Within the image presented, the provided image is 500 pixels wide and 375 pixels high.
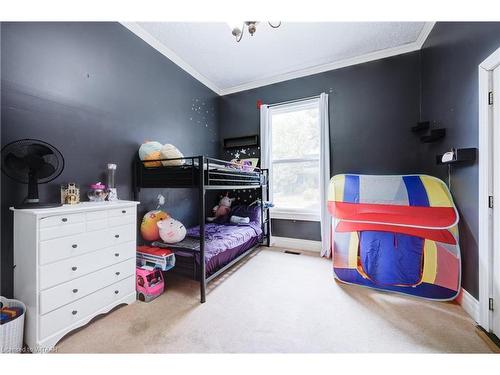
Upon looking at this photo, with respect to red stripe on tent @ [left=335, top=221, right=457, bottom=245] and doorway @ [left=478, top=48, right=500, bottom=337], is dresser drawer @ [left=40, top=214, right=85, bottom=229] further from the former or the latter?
doorway @ [left=478, top=48, right=500, bottom=337]

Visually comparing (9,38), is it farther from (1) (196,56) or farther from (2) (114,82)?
(1) (196,56)

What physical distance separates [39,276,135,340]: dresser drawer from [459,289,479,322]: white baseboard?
9.20 feet

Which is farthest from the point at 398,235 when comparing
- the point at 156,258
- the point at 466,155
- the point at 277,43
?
the point at 277,43

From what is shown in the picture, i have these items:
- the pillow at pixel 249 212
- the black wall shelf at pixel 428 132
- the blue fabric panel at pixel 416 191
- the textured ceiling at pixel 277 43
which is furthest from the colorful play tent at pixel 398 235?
the textured ceiling at pixel 277 43

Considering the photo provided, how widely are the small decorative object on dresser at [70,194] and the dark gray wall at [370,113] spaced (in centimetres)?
277

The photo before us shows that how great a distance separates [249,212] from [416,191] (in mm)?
2123

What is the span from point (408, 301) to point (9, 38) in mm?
3769

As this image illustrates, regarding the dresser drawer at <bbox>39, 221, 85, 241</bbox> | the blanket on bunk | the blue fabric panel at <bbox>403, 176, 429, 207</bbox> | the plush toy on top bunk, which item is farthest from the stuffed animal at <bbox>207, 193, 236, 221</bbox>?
the blue fabric panel at <bbox>403, 176, 429, 207</bbox>

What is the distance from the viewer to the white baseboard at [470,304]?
4.87ft

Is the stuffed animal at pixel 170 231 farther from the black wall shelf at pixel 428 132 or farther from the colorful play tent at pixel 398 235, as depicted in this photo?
the black wall shelf at pixel 428 132

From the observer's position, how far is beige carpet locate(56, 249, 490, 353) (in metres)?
1.26

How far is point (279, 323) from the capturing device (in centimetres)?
147

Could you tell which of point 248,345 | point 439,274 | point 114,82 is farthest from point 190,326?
point 114,82

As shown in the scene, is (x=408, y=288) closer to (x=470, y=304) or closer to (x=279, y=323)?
(x=470, y=304)
